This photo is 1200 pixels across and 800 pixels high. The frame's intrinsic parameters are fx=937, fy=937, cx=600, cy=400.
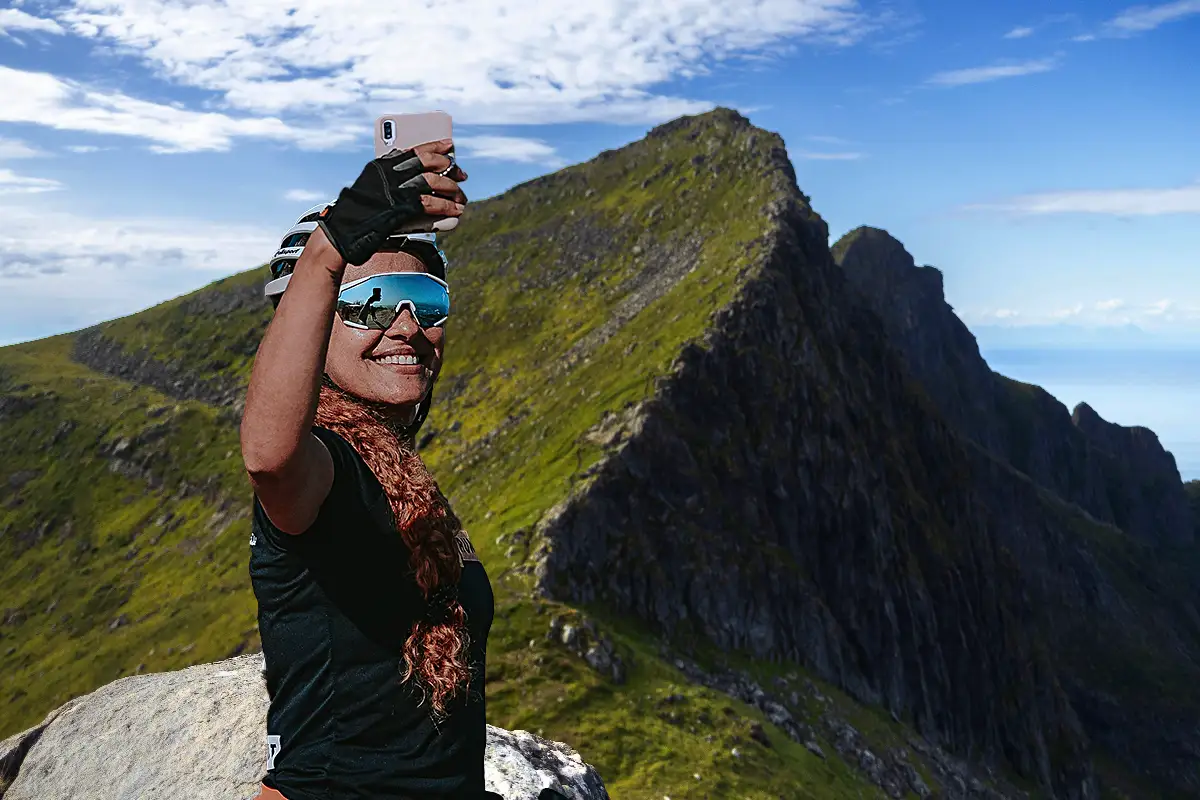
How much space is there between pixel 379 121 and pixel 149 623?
10056cm

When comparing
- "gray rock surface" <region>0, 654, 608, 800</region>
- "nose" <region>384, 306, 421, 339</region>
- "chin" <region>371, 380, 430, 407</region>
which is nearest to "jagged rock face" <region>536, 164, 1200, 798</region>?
"gray rock surface" <region>0, 654, 608, 800</region>

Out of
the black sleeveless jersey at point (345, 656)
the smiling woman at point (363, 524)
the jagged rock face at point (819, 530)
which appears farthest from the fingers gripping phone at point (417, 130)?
the jagged rock face at point (819, 530)

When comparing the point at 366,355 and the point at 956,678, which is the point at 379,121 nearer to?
the point at 366,355

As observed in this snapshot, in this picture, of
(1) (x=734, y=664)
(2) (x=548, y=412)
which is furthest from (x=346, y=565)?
(2) (x=548, y=412)

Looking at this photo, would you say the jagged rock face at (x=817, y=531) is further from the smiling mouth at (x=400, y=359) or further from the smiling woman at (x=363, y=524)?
the smiling mouth at (x=400, y=359)

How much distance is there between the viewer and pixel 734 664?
178ft

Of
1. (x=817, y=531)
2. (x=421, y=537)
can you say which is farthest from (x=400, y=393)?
(x=817, y=531)

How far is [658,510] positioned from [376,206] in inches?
2111

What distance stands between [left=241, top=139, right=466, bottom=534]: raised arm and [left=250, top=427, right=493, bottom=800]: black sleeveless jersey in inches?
14.2

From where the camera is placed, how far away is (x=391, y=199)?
479 cm

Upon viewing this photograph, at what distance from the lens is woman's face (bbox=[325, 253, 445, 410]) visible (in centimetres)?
590

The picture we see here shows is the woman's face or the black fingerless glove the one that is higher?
the black fingerless glove

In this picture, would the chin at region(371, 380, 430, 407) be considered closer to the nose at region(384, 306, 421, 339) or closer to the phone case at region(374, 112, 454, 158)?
the nose at region(384, 306, 421, 339)

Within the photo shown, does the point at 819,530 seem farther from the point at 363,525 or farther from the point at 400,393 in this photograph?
the point at 363,525
